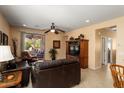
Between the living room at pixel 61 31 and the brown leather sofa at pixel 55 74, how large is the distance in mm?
26

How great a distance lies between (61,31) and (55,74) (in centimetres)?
344

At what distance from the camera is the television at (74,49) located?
6.44 meters

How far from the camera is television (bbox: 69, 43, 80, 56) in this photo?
644 centimetres

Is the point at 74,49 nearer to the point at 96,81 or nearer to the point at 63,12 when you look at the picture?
the point at 96,81

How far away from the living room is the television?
383mm

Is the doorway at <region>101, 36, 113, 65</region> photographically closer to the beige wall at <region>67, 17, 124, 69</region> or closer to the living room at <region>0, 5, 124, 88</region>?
the living room at <region>0, 5, 124, 88</region>

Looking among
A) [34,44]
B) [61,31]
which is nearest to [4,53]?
[61,31]

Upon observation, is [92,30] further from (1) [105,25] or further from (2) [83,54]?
(2) [83,54]

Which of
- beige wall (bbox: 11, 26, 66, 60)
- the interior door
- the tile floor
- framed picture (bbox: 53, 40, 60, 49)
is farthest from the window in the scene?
the interior door
